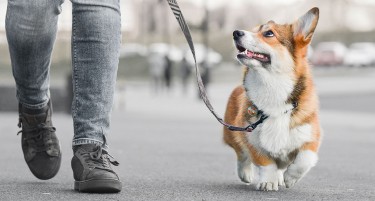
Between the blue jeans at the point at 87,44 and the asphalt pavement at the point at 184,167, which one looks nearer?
the blue jeans at the point at 87,44

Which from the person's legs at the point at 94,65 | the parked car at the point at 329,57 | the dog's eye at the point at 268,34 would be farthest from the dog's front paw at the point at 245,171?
the parked car at the point at 329,57

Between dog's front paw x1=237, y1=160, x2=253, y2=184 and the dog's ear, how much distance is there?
2.80ft

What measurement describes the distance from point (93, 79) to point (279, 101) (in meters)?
1.05

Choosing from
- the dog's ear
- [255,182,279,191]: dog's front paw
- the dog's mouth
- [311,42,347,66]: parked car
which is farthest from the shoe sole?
[311,42,347,66]: parked car

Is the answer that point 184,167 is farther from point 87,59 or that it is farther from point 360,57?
point 360,57

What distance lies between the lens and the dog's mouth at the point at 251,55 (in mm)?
4628

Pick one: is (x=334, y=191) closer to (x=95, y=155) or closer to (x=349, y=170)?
→ (x=95, y=155)

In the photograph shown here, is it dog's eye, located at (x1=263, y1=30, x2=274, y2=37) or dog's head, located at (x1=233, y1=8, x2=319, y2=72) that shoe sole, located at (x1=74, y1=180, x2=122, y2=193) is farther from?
dog's eye, located at (x1=263, y1=30, x2=274, y2=37)

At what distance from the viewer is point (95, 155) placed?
4234 mm

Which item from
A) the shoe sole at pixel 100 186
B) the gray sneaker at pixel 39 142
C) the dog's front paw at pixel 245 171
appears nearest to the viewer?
the shoe sole at pixel 100 186

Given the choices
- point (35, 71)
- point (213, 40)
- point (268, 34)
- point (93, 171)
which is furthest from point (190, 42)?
point (213, 40)

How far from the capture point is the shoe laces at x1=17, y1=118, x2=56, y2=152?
4.76 m

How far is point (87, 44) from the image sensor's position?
4.20 m

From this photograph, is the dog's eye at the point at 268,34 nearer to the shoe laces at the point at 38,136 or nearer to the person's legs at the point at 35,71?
the person's legs at the point at 35,71
